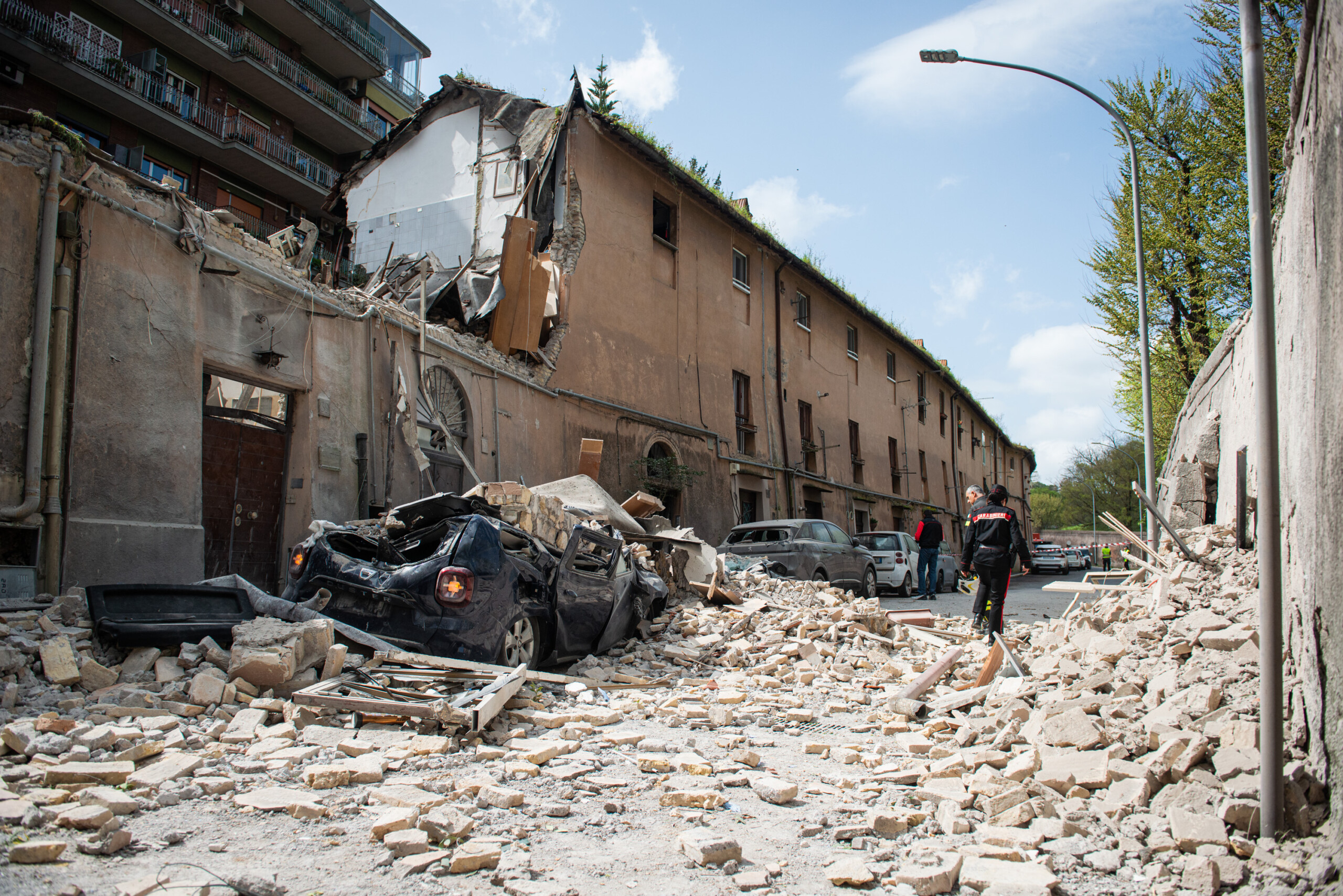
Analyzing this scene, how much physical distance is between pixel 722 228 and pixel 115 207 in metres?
15.3

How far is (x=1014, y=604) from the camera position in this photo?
15.0 m

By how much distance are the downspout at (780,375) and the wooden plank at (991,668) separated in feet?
53.8

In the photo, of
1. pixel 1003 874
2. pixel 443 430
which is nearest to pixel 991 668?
pixel 1003 874

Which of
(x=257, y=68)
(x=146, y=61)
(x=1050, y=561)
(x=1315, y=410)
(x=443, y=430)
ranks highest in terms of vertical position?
(x=257, y=68)

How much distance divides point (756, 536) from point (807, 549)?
0.99m

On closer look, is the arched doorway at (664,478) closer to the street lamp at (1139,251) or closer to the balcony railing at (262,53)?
the street lamp at (1139,251)

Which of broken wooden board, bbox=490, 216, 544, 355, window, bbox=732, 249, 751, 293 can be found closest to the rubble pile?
broken wooden board, bbox=490, 216, 544, 355

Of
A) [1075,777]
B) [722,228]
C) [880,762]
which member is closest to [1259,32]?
[1075,777]

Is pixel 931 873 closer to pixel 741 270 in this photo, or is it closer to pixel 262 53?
pixel 741 270

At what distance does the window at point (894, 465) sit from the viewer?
102ft

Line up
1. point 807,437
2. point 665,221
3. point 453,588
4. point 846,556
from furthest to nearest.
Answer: point 807,437
point 665,221
point 846,556
point 453,588

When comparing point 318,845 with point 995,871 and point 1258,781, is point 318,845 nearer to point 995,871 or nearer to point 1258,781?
point 995,871

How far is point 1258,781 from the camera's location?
316 cm

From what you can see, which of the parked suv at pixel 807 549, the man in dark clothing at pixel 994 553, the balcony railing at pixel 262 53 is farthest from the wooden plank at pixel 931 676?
the balcony railing at pixel 262 53
